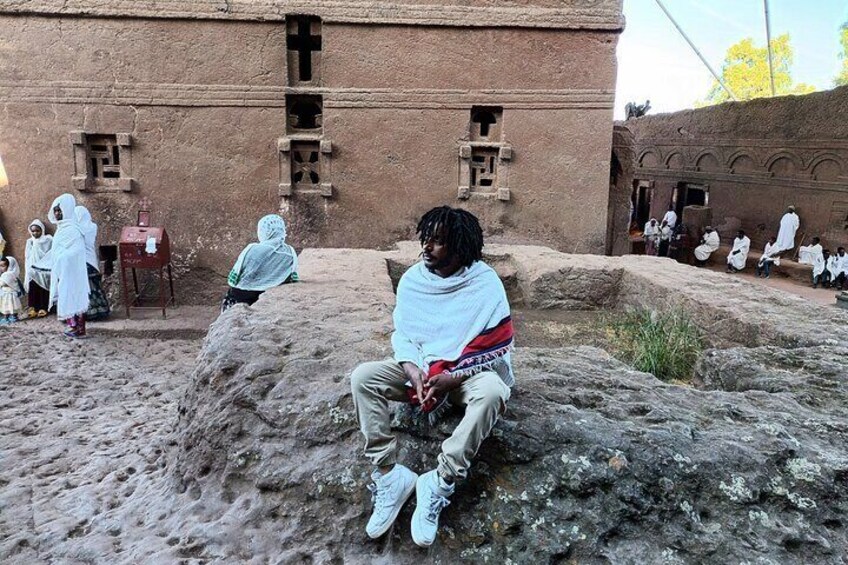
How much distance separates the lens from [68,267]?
7.57 m

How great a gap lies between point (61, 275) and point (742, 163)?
1563 cm

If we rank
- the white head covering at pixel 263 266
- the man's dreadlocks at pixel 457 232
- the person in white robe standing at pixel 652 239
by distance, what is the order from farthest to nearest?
the person in white robe standing at pixel 652 239 → the white head covering at pixel 263 266 → the man's dreadlocks at pixel 457 232

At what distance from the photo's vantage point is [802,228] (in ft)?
44.3

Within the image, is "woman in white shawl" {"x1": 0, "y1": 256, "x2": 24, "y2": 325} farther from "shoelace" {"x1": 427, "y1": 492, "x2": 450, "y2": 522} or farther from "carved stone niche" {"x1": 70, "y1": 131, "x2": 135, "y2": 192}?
"shoelace" {"x1": 427, "y1": 492, "x2": 450, "y2": 522}

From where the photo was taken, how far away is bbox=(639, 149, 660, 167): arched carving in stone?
61.7ft

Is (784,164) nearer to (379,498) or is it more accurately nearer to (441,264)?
(441,264)

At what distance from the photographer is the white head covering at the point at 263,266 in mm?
5375

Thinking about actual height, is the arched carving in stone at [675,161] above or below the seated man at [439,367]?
above

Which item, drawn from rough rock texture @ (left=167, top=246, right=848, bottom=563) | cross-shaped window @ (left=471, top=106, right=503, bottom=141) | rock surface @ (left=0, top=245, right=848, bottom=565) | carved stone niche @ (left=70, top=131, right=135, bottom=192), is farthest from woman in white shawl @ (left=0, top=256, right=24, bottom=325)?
cross-shaped window @ (left=471, top=106, right=503, bottom=141)

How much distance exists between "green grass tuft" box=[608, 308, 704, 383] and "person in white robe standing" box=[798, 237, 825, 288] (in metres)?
8.94

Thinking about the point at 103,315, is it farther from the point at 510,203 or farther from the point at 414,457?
the point at 414,457

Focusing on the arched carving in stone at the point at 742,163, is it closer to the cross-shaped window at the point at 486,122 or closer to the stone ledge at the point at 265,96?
the stone ledge at the point at 265,96

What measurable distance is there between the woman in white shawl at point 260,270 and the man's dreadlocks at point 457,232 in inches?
130

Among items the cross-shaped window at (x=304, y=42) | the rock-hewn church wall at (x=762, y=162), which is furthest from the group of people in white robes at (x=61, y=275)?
the rock-hewn church wall at (x=762, y=162)
